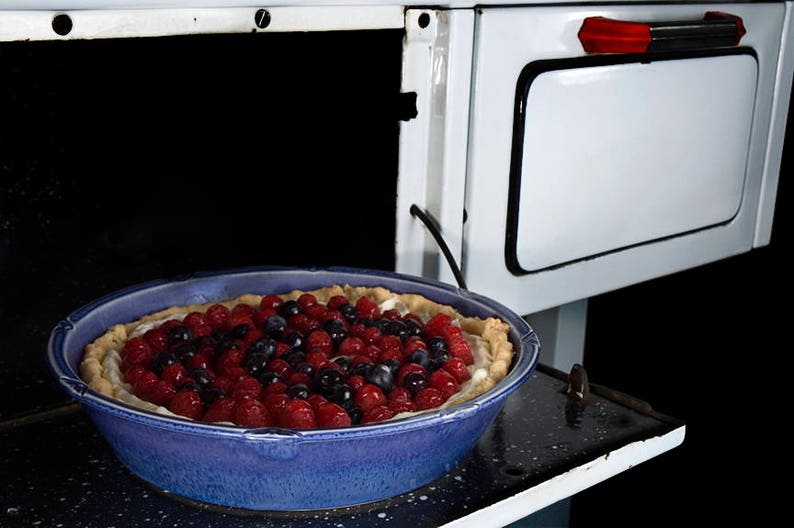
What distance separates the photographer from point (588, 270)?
1.66 m

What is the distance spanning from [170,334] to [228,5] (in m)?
0.41

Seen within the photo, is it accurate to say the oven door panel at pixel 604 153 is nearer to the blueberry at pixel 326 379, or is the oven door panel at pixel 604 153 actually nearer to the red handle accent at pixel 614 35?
the red handle accent at pixel 614 35

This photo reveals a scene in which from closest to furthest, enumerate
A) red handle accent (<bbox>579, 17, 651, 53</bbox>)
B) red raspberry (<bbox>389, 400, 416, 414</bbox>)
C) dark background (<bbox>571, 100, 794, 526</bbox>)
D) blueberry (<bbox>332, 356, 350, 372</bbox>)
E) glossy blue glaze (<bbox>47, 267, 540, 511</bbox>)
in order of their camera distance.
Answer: glossy blue glaze (<bbox>47, 267, 540, 511</bbox>)
red raspberry (<bbox>389, 400, 416, 414</bbox>)
blueberry (<bbox>332, 356, 350, 372</bbox>)
red handle accent (<bbox>579, 17, 651, 53</bbox>)
dark background (<bbox>571, 100, 794, 526</bbox>)

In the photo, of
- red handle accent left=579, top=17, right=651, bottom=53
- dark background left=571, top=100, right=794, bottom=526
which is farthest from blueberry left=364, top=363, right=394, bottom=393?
dark background left=571, top=100, right=794, bottom=526

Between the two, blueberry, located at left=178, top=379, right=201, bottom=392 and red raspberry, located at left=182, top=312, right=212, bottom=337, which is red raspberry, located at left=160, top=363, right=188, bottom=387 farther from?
red raspberry, located at left=182, top=312, right=212, bottom=337

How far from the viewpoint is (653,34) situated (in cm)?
152

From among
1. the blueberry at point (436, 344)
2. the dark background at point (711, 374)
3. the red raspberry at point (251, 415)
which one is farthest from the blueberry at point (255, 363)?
the dark background at point (711, 374)

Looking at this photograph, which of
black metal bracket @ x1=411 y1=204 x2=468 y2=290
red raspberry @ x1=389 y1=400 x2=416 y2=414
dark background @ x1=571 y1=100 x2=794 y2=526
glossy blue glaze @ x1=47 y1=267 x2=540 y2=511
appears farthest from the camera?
dark background @ x1=571 y1=100 x2=794 y2=526

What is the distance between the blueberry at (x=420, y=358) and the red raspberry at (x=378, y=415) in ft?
0.40

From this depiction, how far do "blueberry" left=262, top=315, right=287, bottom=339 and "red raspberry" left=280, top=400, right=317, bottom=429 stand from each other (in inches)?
8.8

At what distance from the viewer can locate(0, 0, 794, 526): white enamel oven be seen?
1.40m

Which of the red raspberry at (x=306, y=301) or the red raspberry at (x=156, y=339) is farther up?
the red raspberry at (x=306, y=301)

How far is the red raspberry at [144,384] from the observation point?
1109 mm

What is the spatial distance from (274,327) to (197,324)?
101 millimetres
